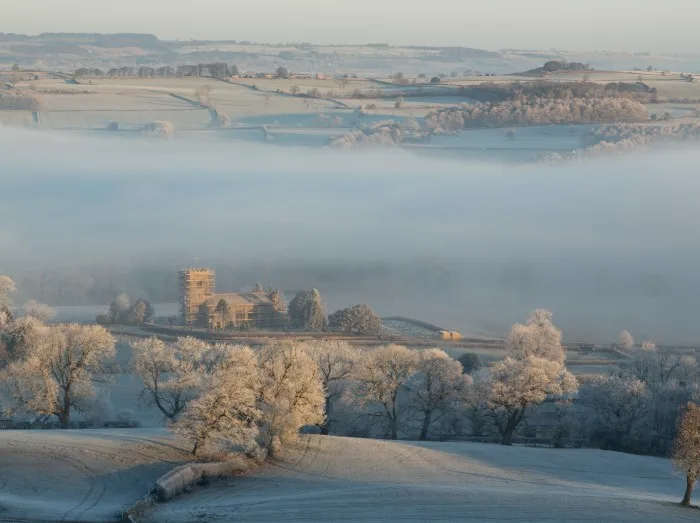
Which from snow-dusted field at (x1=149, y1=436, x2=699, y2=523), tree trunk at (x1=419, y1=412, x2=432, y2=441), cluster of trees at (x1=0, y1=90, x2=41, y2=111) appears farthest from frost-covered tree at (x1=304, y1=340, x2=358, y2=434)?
cluster of trees at (x1=0, y1=90, x2=41, y2=111)

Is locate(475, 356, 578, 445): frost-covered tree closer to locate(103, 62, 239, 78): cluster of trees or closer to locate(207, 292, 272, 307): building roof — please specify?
locate(207, 292, 272, 307): building roof

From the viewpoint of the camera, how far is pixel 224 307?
62875 millimetres

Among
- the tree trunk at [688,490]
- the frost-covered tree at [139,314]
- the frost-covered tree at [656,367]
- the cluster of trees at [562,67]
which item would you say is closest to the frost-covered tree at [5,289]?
the frost-covered tree at [139,314]

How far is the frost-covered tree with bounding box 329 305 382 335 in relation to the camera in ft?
197

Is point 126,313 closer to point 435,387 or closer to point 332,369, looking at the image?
point 332,369

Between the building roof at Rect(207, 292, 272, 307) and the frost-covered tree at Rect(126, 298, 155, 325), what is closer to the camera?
the frost-covered tree at Rect(126, 298, 155, 325)

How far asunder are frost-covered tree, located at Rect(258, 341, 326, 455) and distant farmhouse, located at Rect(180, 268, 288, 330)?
914 inches

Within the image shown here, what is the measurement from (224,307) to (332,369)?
18.2 m

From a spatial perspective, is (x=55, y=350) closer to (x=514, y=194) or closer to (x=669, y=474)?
(x=669, y=474)

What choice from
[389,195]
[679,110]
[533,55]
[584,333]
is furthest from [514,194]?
[533,55]

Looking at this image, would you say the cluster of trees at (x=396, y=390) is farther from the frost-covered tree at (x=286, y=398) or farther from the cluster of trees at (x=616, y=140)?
the cluster of trees at (x=616, y=140)

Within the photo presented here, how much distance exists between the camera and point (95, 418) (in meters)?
43.4

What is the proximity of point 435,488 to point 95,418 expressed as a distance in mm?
13477

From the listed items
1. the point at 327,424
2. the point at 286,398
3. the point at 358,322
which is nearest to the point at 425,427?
the point at 327,424
